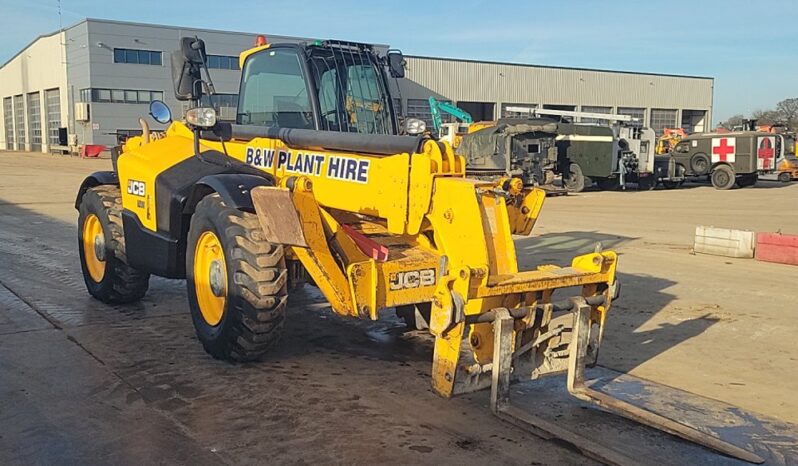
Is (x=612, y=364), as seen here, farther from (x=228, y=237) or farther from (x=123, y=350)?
(x=123, y=350)

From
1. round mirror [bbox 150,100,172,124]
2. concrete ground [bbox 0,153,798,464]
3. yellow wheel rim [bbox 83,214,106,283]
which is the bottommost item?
concrete ground [bbox 0,153,798,464]

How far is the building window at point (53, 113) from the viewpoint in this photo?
169 ft

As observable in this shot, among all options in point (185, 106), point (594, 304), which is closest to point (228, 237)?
point (185, 106)

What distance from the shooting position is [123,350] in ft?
19.2

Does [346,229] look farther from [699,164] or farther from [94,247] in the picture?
[699,164]

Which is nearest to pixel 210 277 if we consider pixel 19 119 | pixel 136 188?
pixel 136 188

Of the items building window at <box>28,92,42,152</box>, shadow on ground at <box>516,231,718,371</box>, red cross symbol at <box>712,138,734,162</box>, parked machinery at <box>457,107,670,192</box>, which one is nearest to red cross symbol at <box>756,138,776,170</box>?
red cross symbol at <box>712,138,734,162</box>

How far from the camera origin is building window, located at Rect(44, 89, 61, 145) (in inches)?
2031

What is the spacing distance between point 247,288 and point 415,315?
1718 mm

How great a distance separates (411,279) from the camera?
15.8 ft

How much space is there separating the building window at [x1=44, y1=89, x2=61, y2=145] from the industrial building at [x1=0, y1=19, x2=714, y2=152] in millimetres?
73

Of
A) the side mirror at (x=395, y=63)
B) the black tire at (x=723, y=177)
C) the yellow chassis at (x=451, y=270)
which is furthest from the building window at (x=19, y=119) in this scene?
the yellow chassis at (x=451, y=270)

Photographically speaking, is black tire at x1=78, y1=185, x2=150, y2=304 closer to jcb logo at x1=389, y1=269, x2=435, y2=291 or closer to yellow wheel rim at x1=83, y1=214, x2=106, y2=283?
yellow wheel rim at x1=83, y1=214, x2=106, y2=283

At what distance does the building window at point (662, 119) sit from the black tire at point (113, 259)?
60.8 meters
